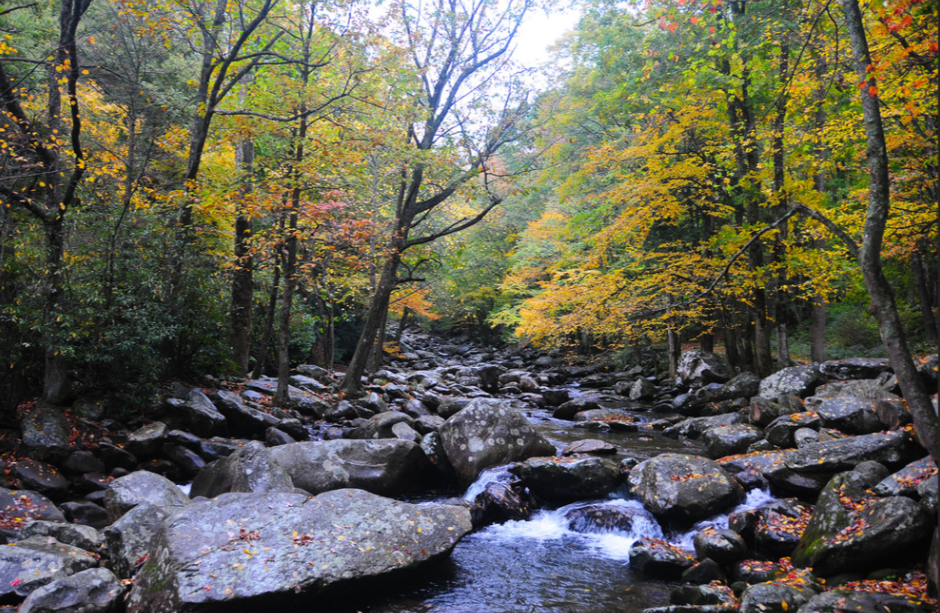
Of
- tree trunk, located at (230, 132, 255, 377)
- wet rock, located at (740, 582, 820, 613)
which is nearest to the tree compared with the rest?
tree trunk, located at (230, 132, 255, 377)

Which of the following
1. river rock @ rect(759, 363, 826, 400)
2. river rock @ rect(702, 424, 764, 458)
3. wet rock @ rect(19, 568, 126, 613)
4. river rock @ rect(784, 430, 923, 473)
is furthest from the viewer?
river rock @ rect(759, 363, 826, 400)

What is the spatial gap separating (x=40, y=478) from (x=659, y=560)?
7789 millimetres

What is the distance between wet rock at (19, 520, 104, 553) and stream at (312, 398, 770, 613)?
2562 millimetres

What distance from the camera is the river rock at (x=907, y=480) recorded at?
17.4 ft

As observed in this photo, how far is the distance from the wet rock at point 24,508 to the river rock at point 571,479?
6.15 metres

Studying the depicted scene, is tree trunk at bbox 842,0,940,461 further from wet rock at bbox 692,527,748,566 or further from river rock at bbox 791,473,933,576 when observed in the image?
wet rock at bbox 692,527,748,566

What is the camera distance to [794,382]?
11000 millimetres

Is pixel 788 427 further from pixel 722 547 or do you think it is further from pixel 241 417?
pixel 241 417

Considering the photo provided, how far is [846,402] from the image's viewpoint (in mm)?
8336

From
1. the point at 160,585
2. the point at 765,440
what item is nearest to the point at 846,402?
the point at 765,440

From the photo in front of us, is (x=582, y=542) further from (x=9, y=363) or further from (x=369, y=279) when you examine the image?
(x=369, y=279)

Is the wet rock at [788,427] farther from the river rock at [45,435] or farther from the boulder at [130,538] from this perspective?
the river rock at [45,435]

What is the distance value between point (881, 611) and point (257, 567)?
499 cm

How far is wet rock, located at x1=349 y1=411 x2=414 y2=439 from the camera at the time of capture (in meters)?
10.1
